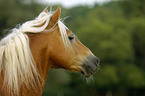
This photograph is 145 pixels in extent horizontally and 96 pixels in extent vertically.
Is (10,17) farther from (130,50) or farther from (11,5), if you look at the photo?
(130,50)

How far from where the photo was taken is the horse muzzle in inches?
127

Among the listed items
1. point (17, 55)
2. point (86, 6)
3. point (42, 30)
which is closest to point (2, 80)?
point (17, 55)

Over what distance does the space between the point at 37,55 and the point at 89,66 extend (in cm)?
90

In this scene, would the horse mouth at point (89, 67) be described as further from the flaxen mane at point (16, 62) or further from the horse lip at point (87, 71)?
the flaxen mane at point (16, 62)

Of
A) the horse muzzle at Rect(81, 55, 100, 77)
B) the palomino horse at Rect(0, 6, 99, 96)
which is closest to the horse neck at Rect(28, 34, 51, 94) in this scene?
the palomino horse at Rect(0, 6, 99, 96)

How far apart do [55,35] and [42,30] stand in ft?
0.71

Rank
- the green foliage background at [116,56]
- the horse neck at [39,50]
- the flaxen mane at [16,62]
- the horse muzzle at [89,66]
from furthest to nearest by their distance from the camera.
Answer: the green foliage background at [116,56] < the horse muzzle at [89,66] < the horse neck at [39,50] < the flaxen mane at [16,62]

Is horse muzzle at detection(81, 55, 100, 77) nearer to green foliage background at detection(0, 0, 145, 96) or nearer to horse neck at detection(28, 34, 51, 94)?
horse neck at detection(28, 34, 51, 94)

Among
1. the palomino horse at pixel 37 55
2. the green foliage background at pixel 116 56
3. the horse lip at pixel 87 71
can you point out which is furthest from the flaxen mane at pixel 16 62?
the green foliage background at pixel 116 56

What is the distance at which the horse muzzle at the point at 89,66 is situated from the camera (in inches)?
127

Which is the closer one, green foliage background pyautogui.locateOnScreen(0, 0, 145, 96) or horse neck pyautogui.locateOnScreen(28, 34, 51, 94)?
horse neck pyautogui.locateOnScreen(28, 34, 51, 94)

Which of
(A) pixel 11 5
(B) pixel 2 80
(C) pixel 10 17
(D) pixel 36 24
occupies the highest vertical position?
(A) pixel 11 5

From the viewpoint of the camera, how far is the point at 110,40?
127 ft

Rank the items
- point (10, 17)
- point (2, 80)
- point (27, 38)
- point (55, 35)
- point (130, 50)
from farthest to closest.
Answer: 1. point (130, 50)
2. point (10, 17)
3. point (55, 35)
4. point (27, 38)
5. point (2, 80)
